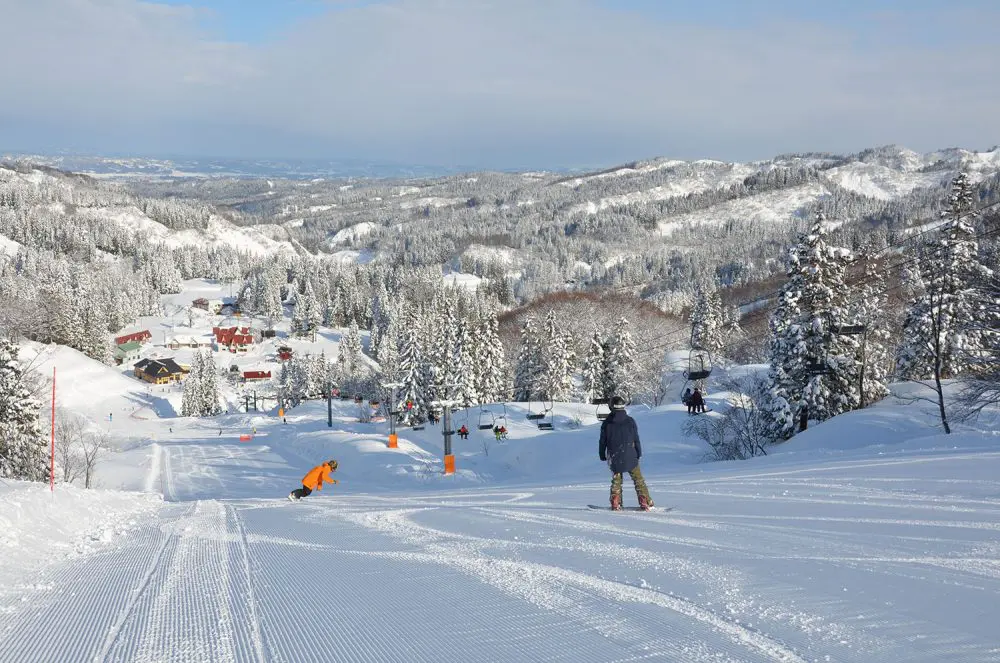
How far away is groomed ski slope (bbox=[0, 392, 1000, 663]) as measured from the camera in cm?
384

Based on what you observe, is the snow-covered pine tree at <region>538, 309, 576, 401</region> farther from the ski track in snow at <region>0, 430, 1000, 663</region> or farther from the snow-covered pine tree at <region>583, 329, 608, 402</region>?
the ski track in snow at <region>0, 430, 1000, 663</region>

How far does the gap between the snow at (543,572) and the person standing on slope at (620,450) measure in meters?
0.64

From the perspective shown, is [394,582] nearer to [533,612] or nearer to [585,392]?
[533,612]

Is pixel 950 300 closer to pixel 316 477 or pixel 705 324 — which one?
pixel 316 477

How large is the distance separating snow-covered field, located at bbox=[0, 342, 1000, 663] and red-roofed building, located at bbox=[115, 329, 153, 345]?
394 ft

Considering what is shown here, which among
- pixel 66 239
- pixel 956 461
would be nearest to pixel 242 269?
pixel 66 239

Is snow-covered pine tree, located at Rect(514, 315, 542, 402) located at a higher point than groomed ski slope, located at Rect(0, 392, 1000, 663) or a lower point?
higher

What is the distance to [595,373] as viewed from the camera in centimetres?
5462

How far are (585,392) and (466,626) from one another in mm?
50834

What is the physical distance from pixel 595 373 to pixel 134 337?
97647mm

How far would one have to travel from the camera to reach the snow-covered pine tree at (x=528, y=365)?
182 feet

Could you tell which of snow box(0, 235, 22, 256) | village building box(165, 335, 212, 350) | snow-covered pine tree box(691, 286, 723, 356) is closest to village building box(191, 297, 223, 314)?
village building box(165, 335, 212, 350)

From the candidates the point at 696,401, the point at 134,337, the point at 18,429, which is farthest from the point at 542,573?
the point at 134,337

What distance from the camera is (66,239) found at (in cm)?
17988
